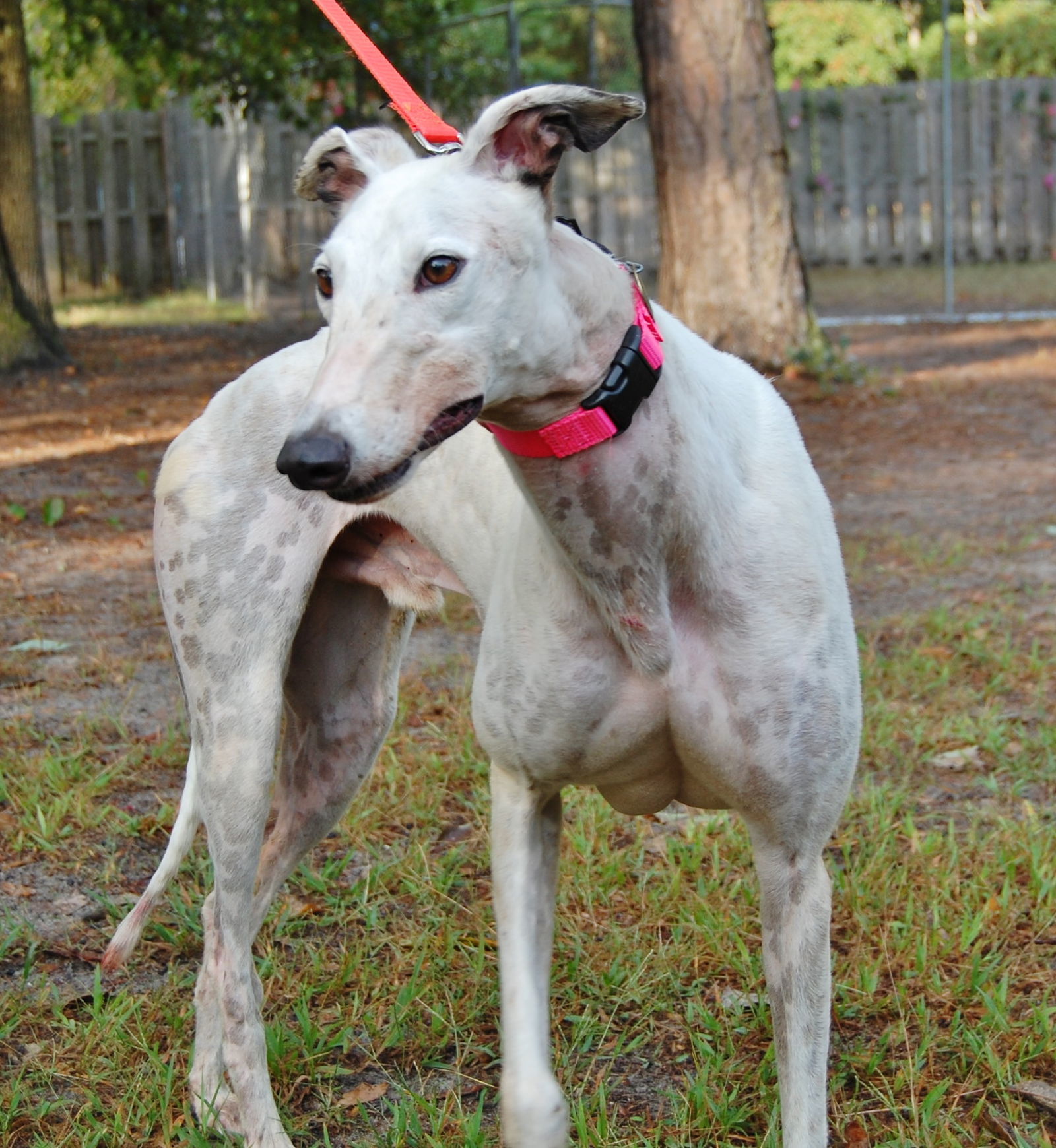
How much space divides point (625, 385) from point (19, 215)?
34.5 ft

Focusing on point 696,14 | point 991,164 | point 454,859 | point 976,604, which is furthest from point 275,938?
point 991,164

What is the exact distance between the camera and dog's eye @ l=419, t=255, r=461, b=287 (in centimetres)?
202

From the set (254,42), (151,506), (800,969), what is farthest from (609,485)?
(254,42)

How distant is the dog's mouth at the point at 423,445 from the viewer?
6.39ft

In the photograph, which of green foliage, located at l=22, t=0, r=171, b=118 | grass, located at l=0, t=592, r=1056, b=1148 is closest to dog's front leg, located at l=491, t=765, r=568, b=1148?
grass, located at l=0, t=592, r=1056, b=1148

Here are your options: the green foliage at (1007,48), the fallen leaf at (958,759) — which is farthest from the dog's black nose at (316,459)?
the green foliage at (1007,48)

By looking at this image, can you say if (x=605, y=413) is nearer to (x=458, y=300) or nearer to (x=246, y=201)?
(x=458, y=300)

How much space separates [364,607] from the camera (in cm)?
355

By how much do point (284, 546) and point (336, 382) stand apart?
3.93 ft

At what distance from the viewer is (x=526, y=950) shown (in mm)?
2488

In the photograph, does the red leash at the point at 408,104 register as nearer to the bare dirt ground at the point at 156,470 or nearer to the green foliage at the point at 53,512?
the bare dirt ground at the point at 156,470

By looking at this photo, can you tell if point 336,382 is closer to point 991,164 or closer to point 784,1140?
point 784,1140

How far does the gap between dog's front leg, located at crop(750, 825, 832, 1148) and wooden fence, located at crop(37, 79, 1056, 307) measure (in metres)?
14.4

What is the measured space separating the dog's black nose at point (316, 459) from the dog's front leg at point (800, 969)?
3.46ft
